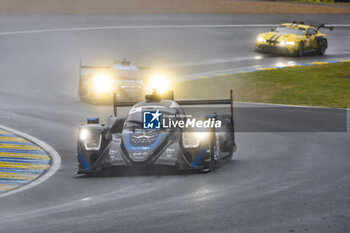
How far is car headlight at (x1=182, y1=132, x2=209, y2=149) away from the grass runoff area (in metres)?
12.6

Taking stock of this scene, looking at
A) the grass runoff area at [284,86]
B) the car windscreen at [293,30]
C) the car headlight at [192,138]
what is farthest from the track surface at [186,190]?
the car windscreen at [293,30]

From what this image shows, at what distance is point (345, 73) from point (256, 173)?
71.1 ft

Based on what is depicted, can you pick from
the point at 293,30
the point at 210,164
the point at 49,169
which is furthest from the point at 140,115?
the point at 293,30

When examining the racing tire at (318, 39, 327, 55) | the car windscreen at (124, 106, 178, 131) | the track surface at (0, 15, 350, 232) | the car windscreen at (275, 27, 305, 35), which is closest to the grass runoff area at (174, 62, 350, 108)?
the car windscreen at (275, 27, 305, 35)

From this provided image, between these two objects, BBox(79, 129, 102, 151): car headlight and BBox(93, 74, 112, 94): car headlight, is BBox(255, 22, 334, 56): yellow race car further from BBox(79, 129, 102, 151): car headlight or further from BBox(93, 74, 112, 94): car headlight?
BBox(79, 129, 102, 151): car headlight

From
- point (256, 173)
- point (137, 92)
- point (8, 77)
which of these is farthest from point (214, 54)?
point (256, 173)

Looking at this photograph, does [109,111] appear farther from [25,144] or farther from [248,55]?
[248,55]

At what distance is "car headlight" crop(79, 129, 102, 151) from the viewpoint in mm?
14398

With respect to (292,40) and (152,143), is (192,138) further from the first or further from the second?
(292,40)

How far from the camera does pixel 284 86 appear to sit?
3098cm

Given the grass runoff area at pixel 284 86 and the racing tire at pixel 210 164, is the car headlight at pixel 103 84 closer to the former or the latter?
the grass runoff area at pixel 284 86

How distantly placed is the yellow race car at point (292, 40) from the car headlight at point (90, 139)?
25.5 m

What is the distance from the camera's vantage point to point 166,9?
178 ft

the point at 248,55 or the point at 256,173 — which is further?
the point at 248,55
